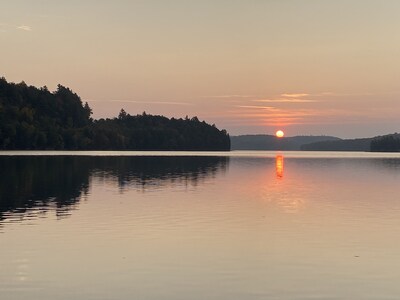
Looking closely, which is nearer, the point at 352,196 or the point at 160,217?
the point at 160,217

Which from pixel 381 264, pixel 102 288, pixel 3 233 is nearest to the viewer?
pixel 102 288

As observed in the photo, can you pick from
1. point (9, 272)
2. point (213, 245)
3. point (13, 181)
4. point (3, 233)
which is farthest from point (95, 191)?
point (9, 272)

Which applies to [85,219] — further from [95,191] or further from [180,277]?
[95,191]

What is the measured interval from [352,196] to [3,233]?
36.5 meters

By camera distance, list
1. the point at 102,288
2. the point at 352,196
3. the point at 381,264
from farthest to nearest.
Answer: the point at 352,196, the point at 381,264, the point at 102,288

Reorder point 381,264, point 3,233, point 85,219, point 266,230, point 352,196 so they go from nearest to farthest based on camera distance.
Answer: point 381,264
point 3,233
point 266,230
point 85,219
point 352,196

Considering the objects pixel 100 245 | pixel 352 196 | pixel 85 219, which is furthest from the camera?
pixel 352 196

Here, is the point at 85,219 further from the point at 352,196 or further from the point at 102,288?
the point at 352,196

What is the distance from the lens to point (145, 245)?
29891mm

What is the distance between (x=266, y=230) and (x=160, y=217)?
777 centimetres

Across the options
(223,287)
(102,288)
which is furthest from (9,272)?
(223,287)

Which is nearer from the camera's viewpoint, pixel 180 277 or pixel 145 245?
pixel 180 277

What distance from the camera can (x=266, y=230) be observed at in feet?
118

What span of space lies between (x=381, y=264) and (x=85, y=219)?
19.6 meters
